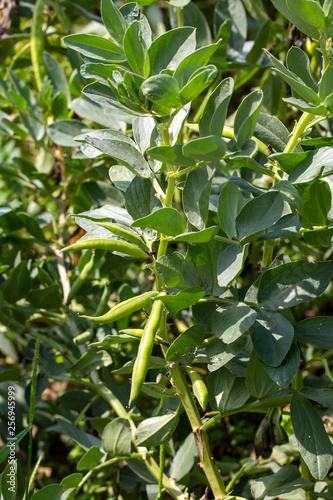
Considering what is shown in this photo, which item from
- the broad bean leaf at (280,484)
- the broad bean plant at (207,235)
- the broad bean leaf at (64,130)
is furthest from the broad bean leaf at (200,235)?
the broad bean leaf at (64,130)

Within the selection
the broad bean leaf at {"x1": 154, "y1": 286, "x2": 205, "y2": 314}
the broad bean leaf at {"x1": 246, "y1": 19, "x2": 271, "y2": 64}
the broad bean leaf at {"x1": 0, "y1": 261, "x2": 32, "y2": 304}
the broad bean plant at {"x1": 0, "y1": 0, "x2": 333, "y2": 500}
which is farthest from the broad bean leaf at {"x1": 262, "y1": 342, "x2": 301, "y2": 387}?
the broad bean leaf at {"x1": 246, "y1": 19, "x2": 271, "y2": 64}

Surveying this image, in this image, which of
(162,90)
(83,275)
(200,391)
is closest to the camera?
(162,90)

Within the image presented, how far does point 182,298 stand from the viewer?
1.49 feet

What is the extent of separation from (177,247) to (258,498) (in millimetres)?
587

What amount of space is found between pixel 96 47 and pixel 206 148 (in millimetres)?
179

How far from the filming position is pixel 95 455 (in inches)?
24.5

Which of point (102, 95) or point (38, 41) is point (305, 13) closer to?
point (102, 95)

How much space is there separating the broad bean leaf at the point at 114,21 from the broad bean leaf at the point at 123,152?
0.10 meters

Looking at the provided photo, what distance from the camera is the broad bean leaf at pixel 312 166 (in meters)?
0.45

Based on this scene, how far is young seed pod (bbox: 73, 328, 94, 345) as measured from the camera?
70 cm

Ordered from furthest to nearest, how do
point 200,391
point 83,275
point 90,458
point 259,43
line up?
1. point 259,43
2. point 83,275
3. point 90,458
4. point 200,391

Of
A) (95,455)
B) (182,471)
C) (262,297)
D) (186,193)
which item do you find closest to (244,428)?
(182,471)

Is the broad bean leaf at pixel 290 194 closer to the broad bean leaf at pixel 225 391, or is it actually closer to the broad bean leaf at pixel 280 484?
the broad bean leaf at pixel 225 391

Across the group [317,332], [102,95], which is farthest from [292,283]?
[102,95]
